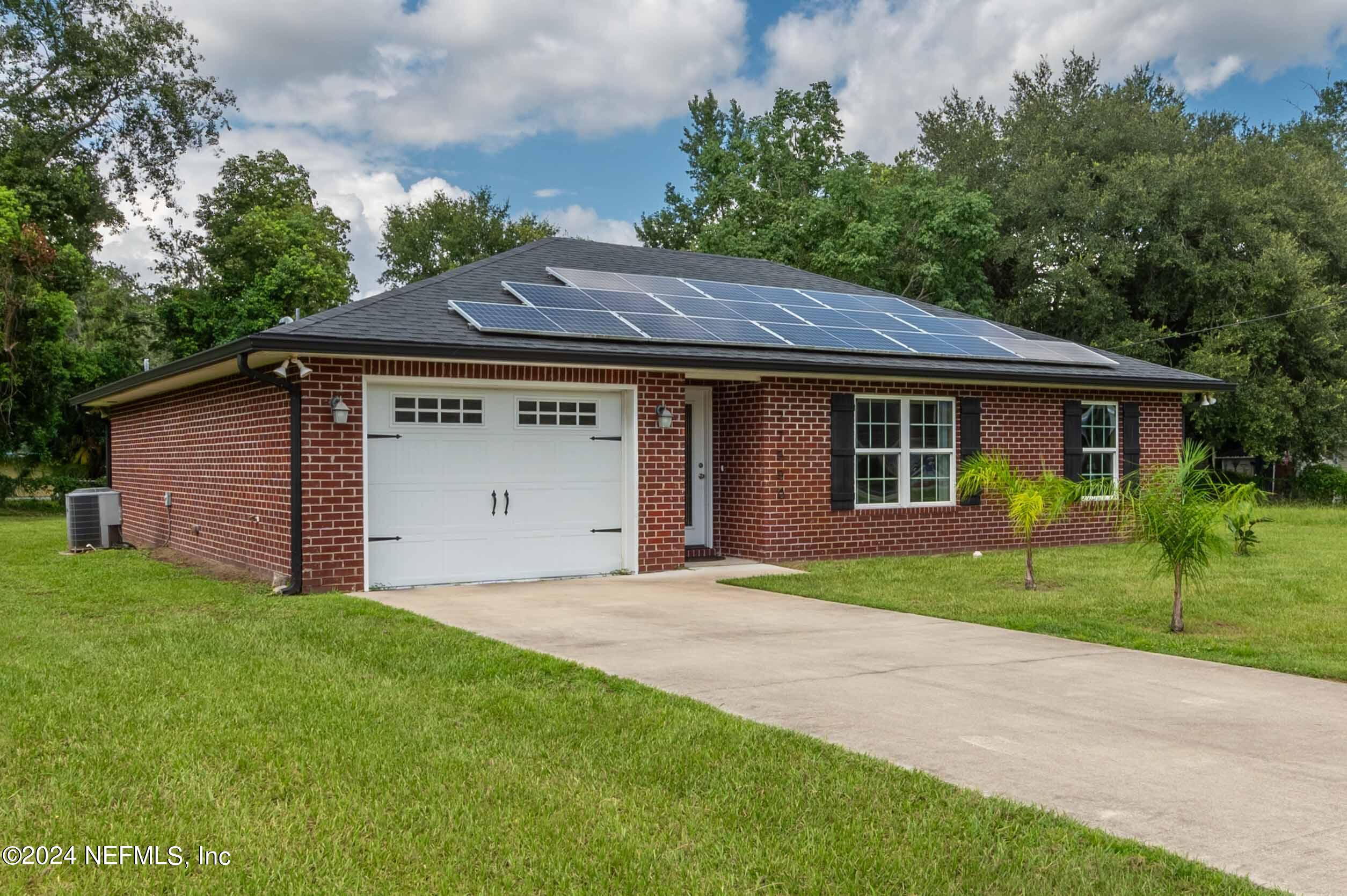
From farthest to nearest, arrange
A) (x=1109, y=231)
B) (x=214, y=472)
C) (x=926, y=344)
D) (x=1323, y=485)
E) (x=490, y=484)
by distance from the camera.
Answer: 1. (x=1109, y=231)
2. (x=1323, y=485)
3. (x=926, y=344)
4. (x=214, y=472)
5. (x=490, y=484)

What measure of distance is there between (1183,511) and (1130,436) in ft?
26.7

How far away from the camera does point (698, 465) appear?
43.2 feet

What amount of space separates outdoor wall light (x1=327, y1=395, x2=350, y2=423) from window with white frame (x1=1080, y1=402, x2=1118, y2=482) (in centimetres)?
1017

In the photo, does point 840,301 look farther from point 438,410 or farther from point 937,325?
point 438,410

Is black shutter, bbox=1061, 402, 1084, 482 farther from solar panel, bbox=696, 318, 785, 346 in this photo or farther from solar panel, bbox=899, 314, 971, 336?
solar panel, bbox=696, 318, 785, 346

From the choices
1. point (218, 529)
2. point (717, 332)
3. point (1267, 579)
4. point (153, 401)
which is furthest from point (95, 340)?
point (1267, 579)

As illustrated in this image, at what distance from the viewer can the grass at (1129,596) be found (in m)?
7.40

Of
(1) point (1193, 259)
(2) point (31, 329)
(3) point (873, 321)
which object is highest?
(1) point (1193, 259)

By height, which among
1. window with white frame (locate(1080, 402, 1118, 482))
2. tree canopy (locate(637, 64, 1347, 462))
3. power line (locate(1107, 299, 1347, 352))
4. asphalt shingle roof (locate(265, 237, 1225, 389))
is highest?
tree canopy (locate(637, 64, 1347, 462))

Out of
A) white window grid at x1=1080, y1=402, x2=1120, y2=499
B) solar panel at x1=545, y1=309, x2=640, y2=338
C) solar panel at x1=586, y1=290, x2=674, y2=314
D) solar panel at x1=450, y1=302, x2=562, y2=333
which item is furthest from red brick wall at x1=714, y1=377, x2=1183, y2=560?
solar panel at x1=450, y1=302, x2=562, y2=333

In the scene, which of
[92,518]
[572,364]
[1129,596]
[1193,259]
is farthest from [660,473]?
[1193,259]

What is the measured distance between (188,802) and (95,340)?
44.1 metres

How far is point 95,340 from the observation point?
138ft

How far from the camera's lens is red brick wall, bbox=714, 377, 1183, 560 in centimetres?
1257
